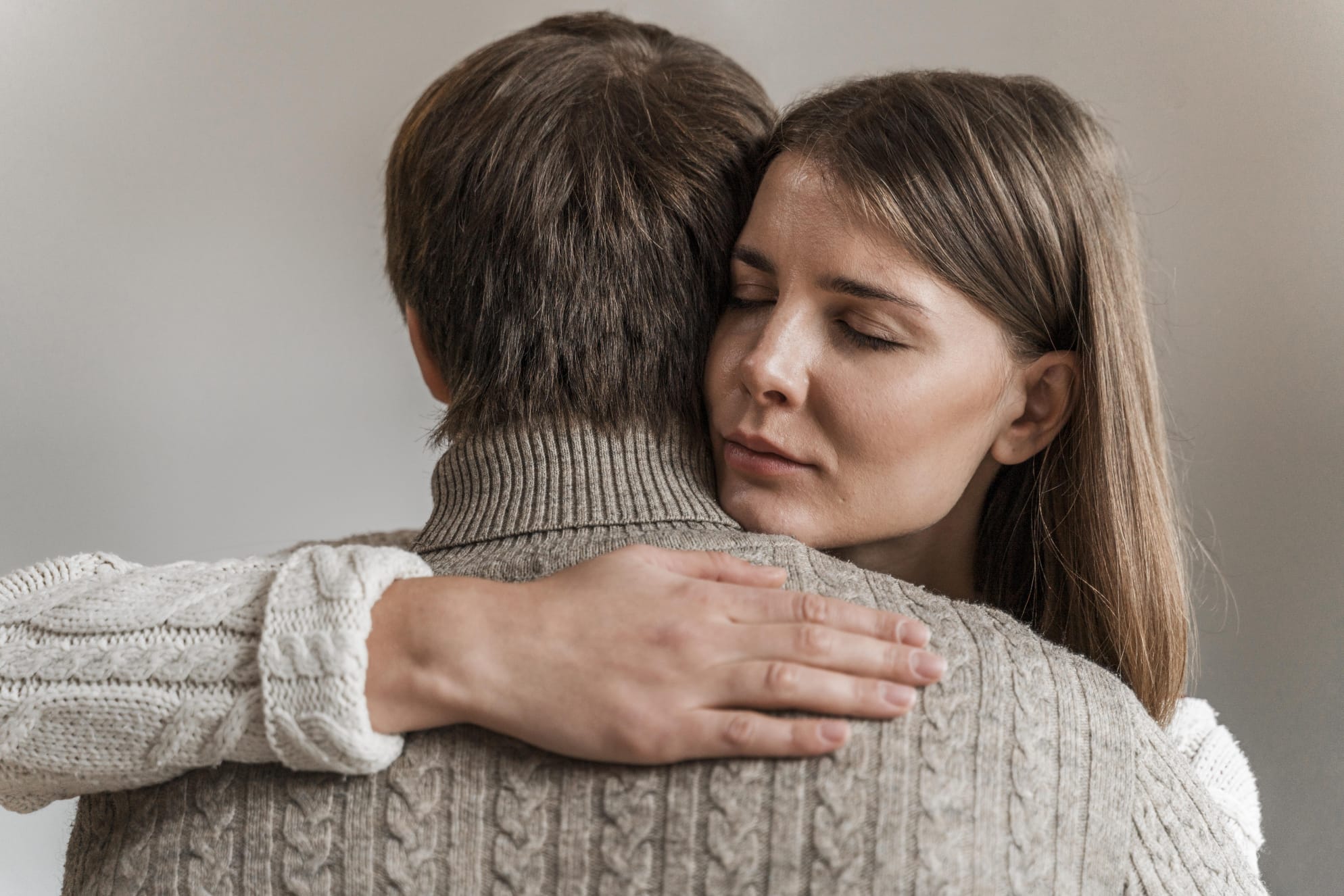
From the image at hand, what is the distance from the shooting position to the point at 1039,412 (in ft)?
4.65

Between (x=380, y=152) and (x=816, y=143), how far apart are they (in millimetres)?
1346

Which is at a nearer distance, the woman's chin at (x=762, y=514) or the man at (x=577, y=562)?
the man at (x=577, y=562)

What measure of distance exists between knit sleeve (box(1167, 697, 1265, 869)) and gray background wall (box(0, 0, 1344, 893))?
24 centimetres

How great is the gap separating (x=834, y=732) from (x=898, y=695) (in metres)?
0.06

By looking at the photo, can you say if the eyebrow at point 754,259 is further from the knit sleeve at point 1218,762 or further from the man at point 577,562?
the knit sleeve at point 1218,762

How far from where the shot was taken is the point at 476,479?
1194 millimetres

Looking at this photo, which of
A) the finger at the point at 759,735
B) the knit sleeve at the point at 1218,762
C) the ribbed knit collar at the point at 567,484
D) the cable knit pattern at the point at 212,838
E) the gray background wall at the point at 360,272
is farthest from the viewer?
the gray background wall at the point at 360,272

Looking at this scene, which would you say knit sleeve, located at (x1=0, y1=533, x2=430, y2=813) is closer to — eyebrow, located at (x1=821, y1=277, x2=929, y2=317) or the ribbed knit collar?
the ribbed knit collar

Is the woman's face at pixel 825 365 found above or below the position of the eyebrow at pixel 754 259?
below

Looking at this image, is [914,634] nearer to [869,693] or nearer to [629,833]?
[869,693]

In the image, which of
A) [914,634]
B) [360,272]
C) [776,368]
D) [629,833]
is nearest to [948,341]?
[776,368]

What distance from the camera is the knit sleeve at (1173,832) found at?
3.41ft

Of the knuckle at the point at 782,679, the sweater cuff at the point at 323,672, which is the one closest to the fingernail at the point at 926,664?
the knuckle at the point at 782,679

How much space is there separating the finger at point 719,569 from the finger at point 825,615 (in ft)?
0.09
